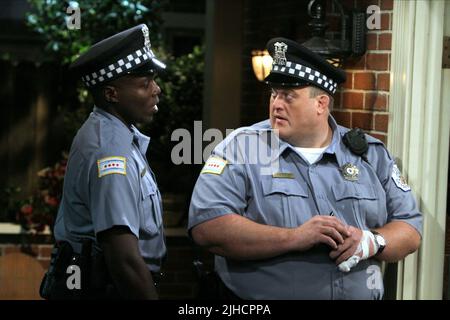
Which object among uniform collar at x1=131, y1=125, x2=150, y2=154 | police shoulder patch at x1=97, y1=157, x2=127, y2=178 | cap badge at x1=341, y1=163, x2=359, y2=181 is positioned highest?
uniform collar at x1=131, y1=125, x2=150, y2=154

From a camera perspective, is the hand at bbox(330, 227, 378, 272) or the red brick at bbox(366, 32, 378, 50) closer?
the hand at bbox(330, 227, 378, 272)

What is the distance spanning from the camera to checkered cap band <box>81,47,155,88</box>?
3.33 m

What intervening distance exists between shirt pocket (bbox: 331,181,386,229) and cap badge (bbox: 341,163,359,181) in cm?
2

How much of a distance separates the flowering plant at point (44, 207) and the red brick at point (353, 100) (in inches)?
100

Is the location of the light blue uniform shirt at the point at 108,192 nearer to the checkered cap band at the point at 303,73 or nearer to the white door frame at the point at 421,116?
the checkered cap band at the point at 303,73

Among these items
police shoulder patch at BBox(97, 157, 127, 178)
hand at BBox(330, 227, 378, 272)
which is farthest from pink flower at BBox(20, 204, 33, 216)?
hand at BBox(330, 227, 378, 272)

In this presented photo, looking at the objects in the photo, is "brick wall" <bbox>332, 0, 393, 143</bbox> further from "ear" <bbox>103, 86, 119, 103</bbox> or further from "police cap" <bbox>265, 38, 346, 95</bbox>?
"ear" <bbox>103, 86, 119, 103</bbox>

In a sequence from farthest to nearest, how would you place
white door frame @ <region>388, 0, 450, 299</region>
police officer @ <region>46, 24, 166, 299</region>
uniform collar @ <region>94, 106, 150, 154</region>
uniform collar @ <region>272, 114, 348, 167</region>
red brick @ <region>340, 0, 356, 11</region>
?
1. red brick @ <region>340, 0, 356, 11</region>
2. white door frame @ <region>388, 0, 450, 299</region>
3. uniform collar @ <region>272, 114, 348, 167</region>
4. uniform collar @ <region>94, 106, 150, 154</region>
5. police officer @ <region>46, 24, 166, 299</region>

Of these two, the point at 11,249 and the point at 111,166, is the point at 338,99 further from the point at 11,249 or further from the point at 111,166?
the point at 11,249

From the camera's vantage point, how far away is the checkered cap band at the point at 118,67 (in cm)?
333

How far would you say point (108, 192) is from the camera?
3.15m

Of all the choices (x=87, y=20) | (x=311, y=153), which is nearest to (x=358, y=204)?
(x=311, y=153)

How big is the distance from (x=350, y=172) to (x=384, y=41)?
2.79 ft

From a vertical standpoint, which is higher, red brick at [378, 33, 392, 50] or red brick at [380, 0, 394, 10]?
red brick at [380, 0, 394, 10]
